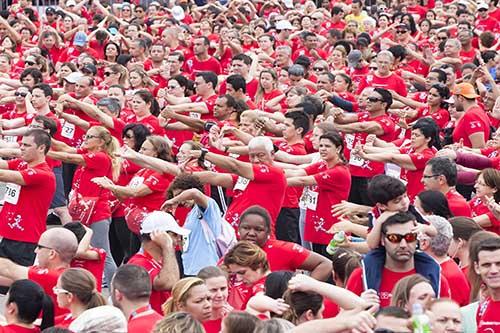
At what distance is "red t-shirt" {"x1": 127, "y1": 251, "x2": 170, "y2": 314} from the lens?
7.48 m

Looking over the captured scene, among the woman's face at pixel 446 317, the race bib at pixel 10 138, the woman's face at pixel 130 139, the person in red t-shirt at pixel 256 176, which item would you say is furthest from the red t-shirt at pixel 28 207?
the woman's face at pixel 446 317

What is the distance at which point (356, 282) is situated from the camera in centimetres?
675

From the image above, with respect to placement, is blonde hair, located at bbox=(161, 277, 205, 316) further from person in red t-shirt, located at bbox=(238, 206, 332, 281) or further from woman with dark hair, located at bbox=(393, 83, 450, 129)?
woman with dark hair, located at bbox=(393, 83, 450, 129)

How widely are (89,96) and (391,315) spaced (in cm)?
930

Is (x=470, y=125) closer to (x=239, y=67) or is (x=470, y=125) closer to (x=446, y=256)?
(x=239, y=67)

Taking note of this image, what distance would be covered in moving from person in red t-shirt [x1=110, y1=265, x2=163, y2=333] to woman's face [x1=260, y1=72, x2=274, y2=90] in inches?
323

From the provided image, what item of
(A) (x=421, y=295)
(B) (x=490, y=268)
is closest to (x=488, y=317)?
(B) (x=490, y=268)

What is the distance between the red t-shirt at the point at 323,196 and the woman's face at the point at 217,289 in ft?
12.5

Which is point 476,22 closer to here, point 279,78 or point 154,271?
point 279,78

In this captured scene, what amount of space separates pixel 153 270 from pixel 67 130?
6.12 m

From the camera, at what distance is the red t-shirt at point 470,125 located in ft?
39.9

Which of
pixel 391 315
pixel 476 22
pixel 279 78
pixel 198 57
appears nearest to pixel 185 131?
pixel 279 78

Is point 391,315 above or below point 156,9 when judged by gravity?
above

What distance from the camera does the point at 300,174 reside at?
10.7 metres
